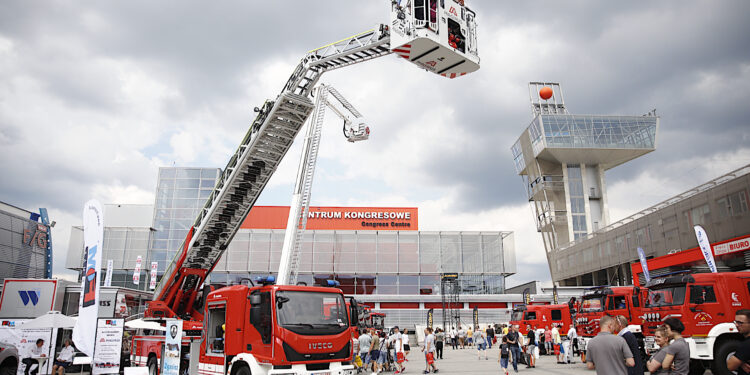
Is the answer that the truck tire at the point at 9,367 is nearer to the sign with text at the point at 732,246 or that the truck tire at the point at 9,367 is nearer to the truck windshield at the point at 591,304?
the truck windshield at the point at 591,304

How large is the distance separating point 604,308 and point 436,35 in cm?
1426

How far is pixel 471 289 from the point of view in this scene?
171 feet

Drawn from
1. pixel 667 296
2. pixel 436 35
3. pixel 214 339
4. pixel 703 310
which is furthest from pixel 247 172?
pixel 703 310

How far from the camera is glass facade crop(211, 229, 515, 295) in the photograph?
5219 centimetres

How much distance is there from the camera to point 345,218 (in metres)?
55.5

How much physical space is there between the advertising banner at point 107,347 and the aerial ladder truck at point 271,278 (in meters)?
0.58

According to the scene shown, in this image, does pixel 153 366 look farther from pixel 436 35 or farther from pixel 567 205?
pixel 567 205

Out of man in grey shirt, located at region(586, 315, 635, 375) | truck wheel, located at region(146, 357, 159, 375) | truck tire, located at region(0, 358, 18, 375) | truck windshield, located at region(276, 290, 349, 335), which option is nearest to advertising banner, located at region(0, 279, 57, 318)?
truck tire, located at region(0, 358, 18, 375)

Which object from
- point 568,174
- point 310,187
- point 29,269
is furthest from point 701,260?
point 29,269

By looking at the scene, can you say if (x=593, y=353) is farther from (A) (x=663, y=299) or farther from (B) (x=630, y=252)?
(B) (x=630, y=252)

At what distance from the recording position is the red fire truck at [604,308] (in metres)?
18.8

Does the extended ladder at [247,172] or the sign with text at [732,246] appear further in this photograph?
the sign with text at [732,246]

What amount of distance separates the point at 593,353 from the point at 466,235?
49.4 metres

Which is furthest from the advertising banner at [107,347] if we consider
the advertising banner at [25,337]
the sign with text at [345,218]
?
the sign with text at [345,218]
